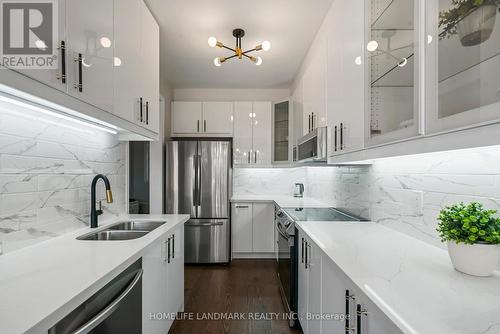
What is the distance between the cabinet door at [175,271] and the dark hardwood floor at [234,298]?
10.0 inches

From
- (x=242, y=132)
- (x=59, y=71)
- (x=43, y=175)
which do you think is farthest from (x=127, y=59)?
(x=242, y=132)

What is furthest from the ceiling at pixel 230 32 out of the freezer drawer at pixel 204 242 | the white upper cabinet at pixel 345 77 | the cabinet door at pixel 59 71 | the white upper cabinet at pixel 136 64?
the freezer drawer at pixel 204 242

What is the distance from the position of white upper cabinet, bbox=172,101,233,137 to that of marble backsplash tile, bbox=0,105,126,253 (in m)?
2.02

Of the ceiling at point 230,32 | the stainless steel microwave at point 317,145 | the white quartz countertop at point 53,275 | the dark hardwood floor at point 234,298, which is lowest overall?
the dark hardwood floor at point 234,298

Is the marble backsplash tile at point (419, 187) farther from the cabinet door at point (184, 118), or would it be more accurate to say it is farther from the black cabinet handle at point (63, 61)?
the cabinet door at point (184, 118)

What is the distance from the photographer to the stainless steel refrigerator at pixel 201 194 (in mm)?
3549

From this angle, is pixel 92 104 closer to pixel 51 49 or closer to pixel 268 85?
pixel 51 49

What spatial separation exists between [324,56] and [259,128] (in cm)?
189

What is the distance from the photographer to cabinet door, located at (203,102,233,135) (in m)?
3.95

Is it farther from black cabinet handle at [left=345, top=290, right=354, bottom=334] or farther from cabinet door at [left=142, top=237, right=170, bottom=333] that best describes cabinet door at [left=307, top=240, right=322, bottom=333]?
cabinet door at [left=142, top=237, right=170, bottom=333]

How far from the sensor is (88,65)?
1262mm

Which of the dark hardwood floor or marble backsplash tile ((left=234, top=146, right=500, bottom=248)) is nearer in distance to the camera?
marble backsplash tile ((left=234, top=146, right=500, bottom=248))

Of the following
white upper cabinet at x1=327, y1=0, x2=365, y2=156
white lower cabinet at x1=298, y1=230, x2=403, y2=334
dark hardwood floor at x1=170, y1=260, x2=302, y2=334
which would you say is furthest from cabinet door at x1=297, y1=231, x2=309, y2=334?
white upper cabinet at x1=327, y1=0, x2=365, y2=156

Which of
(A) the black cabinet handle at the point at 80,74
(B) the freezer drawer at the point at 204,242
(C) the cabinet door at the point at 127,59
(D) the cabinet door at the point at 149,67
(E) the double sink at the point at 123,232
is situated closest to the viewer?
(A) the black cabinet handle at the point at 80,74
